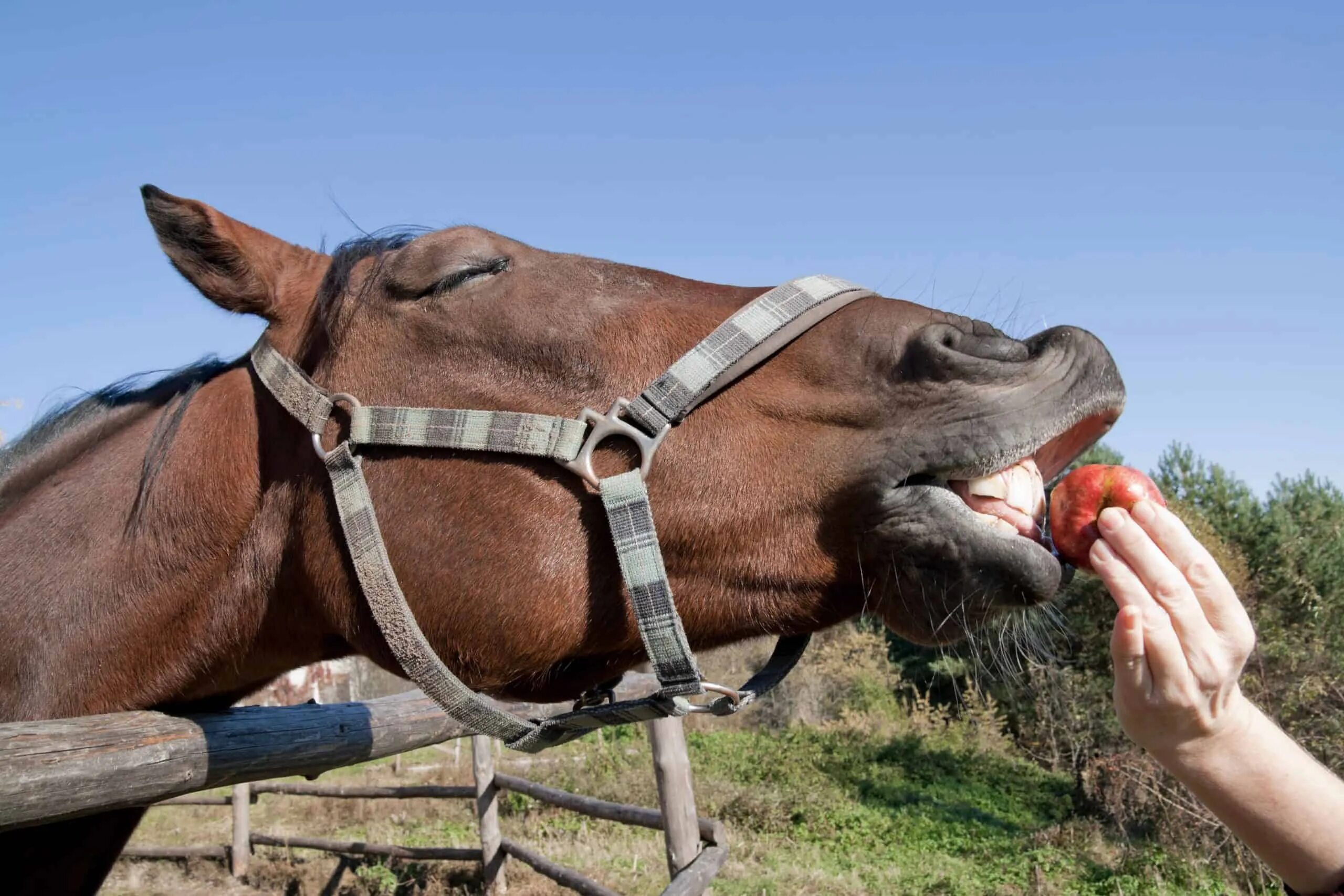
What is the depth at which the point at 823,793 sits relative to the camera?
505 inches

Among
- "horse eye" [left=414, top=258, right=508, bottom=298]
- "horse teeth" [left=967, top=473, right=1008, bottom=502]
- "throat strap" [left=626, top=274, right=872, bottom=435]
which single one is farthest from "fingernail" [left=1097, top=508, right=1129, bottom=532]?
"horse eye" [left=414, top=258, right=508, bottom=298]

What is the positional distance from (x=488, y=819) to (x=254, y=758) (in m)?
5.77

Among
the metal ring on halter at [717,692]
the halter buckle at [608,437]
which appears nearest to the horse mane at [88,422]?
the halter buckle at [608,437]

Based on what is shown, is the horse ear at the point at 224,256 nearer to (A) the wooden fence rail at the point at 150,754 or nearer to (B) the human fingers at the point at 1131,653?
(A) the wooden fence rail at the point at 150,754

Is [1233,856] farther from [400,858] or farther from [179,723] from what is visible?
[179,723]

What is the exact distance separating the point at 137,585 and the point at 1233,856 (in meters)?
10.8

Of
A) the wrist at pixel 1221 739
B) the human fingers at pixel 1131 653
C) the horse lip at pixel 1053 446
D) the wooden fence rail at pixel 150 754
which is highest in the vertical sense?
the horse lip at pixel 1053 446

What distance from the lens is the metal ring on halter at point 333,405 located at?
6.21ft

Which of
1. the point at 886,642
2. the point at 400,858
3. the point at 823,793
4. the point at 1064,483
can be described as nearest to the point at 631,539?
the point at 1064,483

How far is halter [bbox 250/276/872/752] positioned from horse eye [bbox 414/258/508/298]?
29 centimetres

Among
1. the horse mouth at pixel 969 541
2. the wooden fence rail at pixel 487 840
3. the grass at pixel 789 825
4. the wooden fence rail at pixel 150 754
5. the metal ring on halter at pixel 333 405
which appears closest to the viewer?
the horse mouth at pixel 969 541

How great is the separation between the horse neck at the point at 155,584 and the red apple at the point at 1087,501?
1.64 metres

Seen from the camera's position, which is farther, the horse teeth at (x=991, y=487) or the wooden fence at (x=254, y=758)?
the wooden fence at (x=254, y=758)

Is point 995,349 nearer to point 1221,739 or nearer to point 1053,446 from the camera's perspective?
point 1053,446
